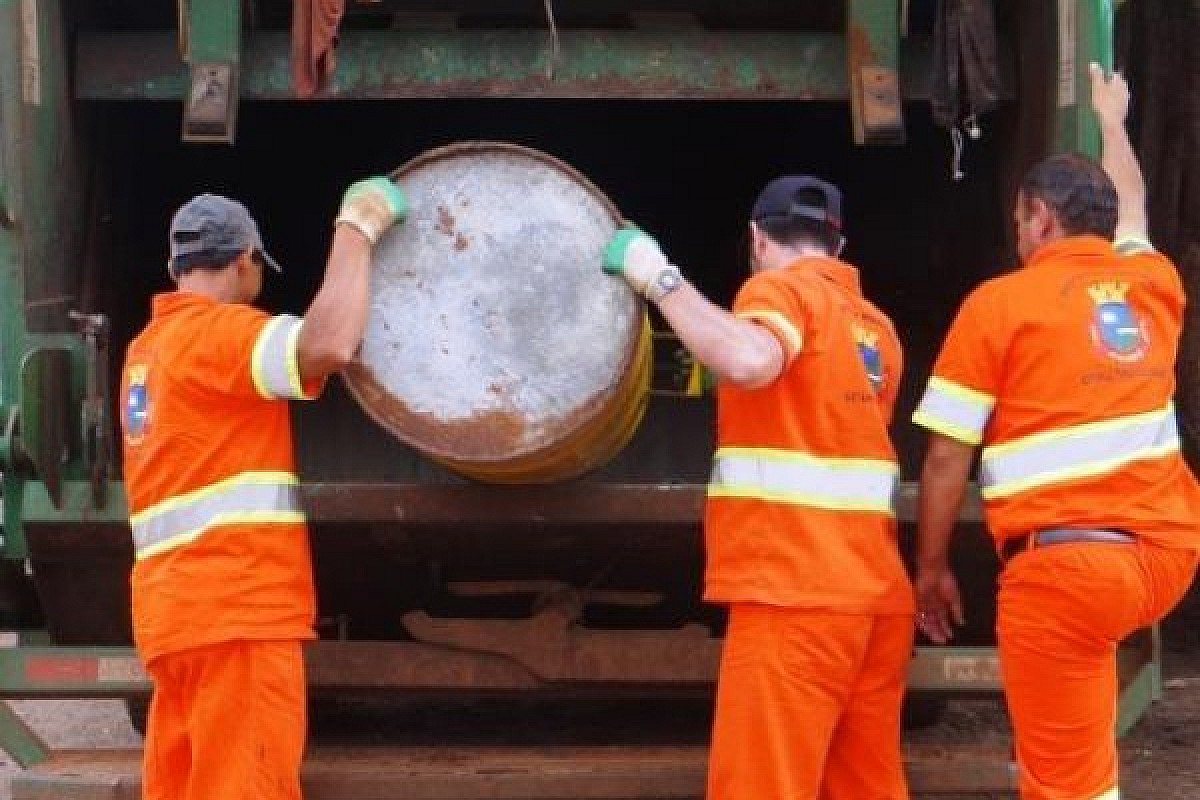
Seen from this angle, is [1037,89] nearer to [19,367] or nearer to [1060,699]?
[1060,699]

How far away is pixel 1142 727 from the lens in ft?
16.5

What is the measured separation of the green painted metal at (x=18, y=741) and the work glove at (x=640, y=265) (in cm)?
138

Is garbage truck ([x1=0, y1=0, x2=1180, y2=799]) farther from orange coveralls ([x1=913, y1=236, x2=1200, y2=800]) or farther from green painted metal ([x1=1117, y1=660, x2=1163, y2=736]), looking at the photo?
orange coveralls ([x1=913, y1=236, x2=1200, y2=800])

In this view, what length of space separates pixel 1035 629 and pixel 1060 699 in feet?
0.39

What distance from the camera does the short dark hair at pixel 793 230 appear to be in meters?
3.10

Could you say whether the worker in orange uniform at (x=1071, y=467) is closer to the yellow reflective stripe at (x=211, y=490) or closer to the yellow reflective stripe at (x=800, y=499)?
the yellow reflective stripe at (x=800, y=499)

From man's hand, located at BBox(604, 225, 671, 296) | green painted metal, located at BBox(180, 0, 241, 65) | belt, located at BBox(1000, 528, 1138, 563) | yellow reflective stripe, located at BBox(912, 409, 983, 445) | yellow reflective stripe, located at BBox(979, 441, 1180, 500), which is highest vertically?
green painted metal, located at BBox(180, 0, 241, 65)

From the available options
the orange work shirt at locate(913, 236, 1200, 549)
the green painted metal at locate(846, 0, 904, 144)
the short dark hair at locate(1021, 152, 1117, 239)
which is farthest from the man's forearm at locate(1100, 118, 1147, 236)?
the green painted metal at locate(846, 0, 904, 144)

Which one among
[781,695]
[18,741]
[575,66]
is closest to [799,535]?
[781,695]

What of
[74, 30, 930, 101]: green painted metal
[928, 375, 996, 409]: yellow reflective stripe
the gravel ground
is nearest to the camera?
[928, 375, 996, 409]: yellow reflective stripe

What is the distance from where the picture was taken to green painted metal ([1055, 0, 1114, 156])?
3.45 metres

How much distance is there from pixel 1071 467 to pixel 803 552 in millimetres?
455

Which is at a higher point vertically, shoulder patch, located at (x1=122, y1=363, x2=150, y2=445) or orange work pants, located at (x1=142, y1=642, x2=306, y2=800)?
shoulder patch, located at (x1=122, y1=363, x2=150, y2=445)

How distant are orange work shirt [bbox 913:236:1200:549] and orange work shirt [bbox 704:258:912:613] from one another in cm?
16
